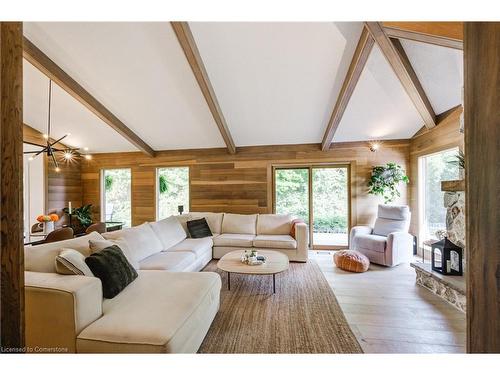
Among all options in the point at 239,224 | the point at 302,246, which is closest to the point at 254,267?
the point at 302,246

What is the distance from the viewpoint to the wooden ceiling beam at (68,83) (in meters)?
2.78

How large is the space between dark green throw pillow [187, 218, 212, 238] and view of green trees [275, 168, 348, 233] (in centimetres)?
186

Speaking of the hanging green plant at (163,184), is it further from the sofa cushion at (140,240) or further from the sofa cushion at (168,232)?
the sofa cushion at (140,240)

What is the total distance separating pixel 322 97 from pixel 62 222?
6.35m

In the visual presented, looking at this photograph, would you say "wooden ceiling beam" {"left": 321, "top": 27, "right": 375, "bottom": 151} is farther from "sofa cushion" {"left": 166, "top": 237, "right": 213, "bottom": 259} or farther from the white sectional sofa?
"sofa cushion" {"left": 166, "top": 237, "right": 213, "bottom": 259}

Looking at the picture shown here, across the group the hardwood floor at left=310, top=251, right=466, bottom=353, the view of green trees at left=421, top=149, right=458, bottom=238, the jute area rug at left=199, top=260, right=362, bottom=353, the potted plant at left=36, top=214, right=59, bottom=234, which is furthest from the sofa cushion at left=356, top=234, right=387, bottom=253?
the potted plant at left=36, top=214, right=59, bottom=234

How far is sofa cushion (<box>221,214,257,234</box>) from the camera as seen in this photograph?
4.47 meters

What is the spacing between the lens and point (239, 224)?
179 inches

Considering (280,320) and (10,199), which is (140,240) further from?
(10,199)

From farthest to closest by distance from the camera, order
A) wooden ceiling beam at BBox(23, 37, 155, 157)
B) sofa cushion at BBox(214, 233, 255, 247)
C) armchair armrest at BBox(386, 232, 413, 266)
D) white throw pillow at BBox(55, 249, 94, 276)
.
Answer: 1. sofa cushion at BBox(214, 233, 255, 247)
2. armchair armrest at BBox(386, 232, 413, 266)
3. wooden ceiling beam at BBox(23, 37, 155, 157)
4. white throw pillow at BBox(55, 249, 94, 276)

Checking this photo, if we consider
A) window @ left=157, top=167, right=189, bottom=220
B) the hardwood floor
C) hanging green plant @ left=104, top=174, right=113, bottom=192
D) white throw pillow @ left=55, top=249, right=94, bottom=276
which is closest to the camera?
white throw pillow @ left=55, top=249, right=94, bottom=276

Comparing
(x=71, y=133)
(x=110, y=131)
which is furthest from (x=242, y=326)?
(x=71, y=133)

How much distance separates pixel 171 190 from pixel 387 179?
16.1ft
